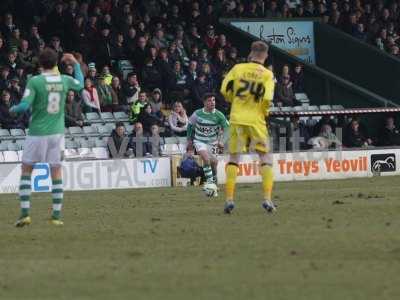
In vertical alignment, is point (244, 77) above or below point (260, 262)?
above

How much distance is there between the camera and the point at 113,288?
10.0 metres

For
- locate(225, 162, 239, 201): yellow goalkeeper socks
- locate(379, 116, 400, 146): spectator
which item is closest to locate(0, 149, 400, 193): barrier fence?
locate(379, 116, 400, 146): spectator

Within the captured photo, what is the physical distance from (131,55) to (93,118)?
9.02 feet

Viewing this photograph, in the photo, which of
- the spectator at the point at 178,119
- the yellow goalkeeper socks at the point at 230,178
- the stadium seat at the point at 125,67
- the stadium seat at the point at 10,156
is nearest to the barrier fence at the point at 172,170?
the stadium seat at the point at 10,156

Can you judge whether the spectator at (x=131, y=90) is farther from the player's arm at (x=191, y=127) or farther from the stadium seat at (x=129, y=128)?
the player's arm at (x=191, y=127)

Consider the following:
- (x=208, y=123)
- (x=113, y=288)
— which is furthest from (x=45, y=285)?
(x=208, y=123)

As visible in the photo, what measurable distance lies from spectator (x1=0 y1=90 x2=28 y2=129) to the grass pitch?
9.82 meters

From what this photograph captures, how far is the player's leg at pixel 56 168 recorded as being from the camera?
51.6 feet

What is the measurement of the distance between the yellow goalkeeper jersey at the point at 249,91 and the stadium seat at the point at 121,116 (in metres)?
14.9

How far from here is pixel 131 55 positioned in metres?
33.2

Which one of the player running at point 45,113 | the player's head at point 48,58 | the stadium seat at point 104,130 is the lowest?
the stadium seat at point 104,130

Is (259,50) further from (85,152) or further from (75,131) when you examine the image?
(75,131)

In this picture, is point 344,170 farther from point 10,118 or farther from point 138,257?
point 138,257

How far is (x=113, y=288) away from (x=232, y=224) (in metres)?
5.38
